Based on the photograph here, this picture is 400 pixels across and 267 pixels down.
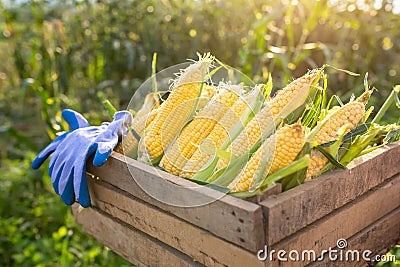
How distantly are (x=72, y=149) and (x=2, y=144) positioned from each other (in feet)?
6.57

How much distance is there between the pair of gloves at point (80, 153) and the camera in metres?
1.09

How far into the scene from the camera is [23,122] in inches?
130

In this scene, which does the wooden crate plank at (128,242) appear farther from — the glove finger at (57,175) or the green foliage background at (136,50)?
the green foliage background at (136,50)

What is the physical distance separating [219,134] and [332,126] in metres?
0.22

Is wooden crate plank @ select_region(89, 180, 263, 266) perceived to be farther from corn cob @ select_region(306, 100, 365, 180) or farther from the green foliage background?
the green foliage background

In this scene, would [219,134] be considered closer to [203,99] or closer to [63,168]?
[203,99]

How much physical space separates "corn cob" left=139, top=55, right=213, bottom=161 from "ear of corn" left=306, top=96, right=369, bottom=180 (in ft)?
0.95

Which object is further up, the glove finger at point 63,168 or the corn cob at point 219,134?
the corn cob at point 219,134

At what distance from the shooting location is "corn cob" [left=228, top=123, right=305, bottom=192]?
0.88 metres

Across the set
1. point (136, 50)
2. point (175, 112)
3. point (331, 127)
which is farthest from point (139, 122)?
point (136, 50)

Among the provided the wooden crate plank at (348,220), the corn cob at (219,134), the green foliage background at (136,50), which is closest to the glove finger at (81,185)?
the corn cob at (219,134)

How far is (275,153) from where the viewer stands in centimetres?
89

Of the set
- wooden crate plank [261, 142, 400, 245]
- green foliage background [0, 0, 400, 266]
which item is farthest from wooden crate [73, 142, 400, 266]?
green foliage background [0, 0, 400, 266]

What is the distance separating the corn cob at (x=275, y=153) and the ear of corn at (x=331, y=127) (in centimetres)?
Result: 5
